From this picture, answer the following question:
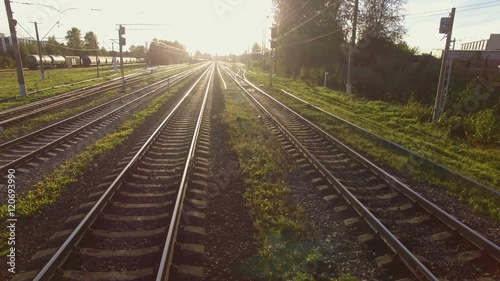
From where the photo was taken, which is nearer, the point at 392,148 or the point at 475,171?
the point at 475,171

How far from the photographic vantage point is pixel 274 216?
21.8 ft

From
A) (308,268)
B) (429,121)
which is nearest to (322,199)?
(308,268)

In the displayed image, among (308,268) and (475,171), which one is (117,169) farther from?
(475,171)

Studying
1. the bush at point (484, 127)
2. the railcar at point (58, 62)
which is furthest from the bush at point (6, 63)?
A: the bush at point (484, 127)

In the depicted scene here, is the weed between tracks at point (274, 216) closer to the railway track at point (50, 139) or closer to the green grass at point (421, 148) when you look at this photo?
the green grass at point (421, 148)

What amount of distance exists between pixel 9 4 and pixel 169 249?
83.3 ft

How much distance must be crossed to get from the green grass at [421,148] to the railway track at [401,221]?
4.22ft

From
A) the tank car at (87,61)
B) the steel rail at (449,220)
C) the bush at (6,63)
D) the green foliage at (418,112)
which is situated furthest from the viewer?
the tank car at (87,61)

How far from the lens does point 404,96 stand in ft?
79.0

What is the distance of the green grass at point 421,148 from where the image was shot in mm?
8000

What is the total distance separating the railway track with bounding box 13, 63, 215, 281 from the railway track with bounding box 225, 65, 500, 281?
9.69 ft

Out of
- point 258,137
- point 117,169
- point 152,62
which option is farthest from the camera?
point 152,62

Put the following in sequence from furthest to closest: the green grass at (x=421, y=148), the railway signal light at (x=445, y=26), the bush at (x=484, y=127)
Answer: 1. the railway signal light at (x=445, y=26)
2. the bush at (x=484, y=127)
3. the green grass at (x=421, y=148)

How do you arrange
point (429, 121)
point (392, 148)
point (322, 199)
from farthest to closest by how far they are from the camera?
1. point (429, 121)
2. point (392, 148)
3. point (322, 199)
